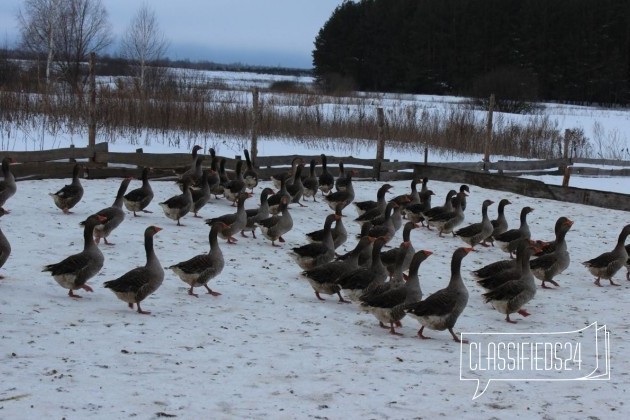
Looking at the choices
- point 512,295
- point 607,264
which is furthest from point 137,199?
point 607,264

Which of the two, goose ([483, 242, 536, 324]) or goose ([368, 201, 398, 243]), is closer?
goose ([483, 242, 536, 324])

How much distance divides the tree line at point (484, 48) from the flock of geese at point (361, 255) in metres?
37.1

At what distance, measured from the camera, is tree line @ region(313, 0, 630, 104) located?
189ft

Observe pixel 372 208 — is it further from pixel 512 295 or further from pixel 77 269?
pixel 77 269

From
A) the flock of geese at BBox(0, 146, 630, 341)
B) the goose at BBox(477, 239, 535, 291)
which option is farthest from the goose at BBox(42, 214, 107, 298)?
the goose at BBox(477, 239, 535, 291)

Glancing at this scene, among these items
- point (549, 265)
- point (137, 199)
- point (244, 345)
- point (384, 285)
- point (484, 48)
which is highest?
point (484, 48)

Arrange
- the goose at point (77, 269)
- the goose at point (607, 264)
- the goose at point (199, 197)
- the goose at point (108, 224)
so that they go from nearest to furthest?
the goose at point (77, 269), the goose at point (108, 224), the goose at point (607, 264), the goose at point (199, 197)

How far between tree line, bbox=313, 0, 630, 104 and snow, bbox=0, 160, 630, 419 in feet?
136

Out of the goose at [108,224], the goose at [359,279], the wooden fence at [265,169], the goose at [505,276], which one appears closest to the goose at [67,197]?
the goose at [108,224]

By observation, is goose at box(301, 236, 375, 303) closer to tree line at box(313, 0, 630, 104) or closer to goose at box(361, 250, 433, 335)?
goose at box(361, 250, 433, 335)

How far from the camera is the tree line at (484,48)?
57688 millimetres

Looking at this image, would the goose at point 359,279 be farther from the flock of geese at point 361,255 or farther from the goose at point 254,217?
the goose at point 254,217

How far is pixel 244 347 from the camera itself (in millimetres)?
7332

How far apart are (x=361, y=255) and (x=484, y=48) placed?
54507 millimetres
